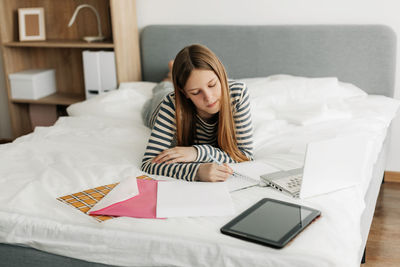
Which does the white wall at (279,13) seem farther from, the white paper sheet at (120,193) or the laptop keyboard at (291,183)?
the white paper sheet at (120,193)

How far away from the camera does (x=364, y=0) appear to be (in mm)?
2514

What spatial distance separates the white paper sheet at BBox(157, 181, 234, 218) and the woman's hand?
0.10 ft

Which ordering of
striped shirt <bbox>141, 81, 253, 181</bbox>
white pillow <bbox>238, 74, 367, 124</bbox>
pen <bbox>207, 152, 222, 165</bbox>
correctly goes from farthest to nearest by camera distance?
white pillow <bbox>238, 74, 367, 124</bbox> → striped shirt <bbox>141, 81, 253, 181</bbox> → pen <bbox>207, 152, 222, 165</bbox>

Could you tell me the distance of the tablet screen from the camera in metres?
1.09

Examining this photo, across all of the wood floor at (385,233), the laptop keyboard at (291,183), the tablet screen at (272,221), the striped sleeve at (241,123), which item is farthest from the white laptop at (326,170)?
the wood floor at (385,233)

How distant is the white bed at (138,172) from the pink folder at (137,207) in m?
0.03

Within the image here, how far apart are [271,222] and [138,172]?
1.98 ft

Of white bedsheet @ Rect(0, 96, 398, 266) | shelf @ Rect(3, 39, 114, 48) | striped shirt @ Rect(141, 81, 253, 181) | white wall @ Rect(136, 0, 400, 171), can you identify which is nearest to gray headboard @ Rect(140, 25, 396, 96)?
white wall @ Rect(136, 0, 400, 171)

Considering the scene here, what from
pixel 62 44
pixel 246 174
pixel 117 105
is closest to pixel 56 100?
pixel 62 44

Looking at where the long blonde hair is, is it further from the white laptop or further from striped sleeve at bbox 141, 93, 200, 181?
the white laptop

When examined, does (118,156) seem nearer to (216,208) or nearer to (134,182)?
(134,182)

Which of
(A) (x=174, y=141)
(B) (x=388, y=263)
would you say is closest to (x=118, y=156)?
(A) (x=174, y=141)

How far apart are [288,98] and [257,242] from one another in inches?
54.0

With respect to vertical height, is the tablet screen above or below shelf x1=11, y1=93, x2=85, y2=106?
below
